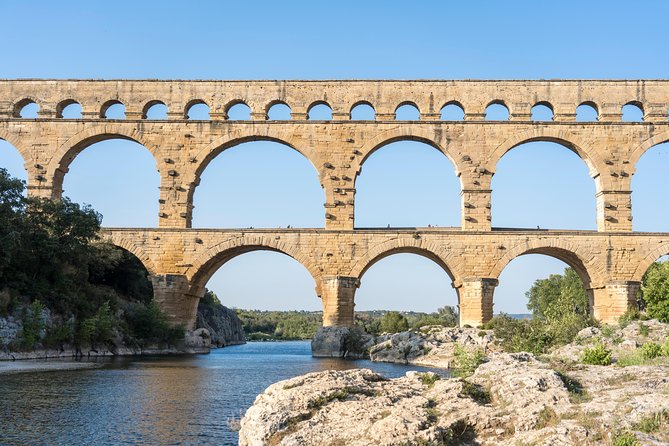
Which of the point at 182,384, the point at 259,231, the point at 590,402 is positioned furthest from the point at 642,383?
the point at 259,231

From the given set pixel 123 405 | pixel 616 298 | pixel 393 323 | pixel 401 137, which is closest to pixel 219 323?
pixel 393 323

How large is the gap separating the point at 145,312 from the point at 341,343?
859 centimetres

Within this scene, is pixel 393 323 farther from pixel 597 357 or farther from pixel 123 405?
pixel 597 357

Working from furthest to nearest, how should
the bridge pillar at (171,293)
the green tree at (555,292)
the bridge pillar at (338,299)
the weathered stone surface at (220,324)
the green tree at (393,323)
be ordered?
the green tree at (555,292)
the weathered stone surface at (220,324)
the green tree at (393,323)
the bridge pillar at (171,293)
the bridge pillar at (338,299)

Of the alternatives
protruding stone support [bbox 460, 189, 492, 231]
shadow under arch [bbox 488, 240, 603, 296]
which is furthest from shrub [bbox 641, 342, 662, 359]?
protruding stone support [bbox 460, 189, 492, 231]

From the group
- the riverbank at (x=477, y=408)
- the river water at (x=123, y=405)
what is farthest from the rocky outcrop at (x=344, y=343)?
the riverbank at (x=477, y=408)

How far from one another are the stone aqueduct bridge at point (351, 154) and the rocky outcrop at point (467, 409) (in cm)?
1943

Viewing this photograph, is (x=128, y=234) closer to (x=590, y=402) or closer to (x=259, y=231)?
(x=259, y=231)

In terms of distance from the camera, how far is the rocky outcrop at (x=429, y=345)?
22.9 metres

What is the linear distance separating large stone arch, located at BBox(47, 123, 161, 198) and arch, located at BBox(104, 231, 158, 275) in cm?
334

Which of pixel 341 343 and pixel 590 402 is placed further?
pixel 341 343

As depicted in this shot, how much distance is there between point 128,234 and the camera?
27875mm

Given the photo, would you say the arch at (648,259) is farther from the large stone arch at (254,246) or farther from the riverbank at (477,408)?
the riverbank at (477,408)

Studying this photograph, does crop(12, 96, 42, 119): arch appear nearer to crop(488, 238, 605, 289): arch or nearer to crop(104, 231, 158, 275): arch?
Answer: crop(104, 231, 158, 275): arch
